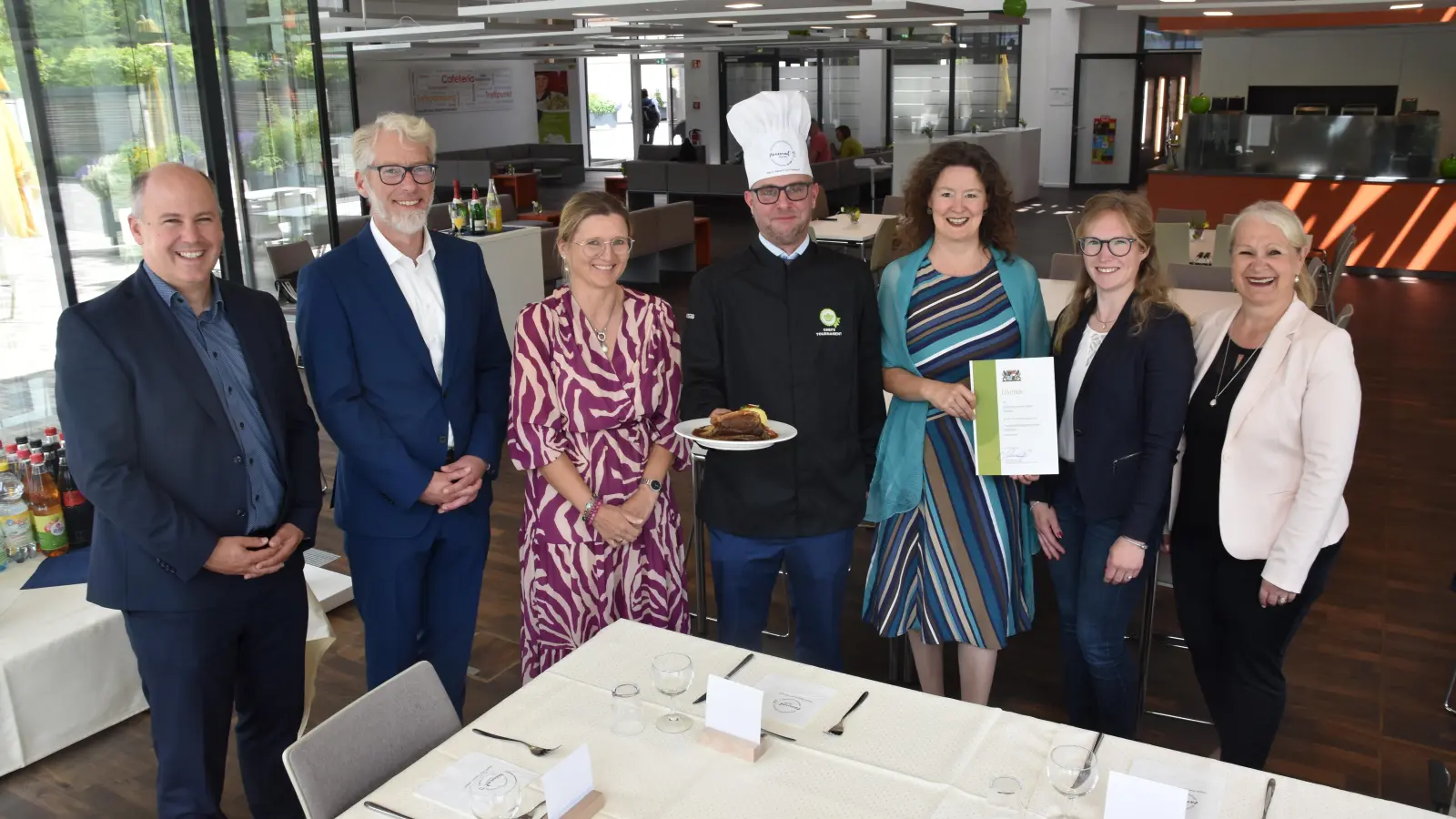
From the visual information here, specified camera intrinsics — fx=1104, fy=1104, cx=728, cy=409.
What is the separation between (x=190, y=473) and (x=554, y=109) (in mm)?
24884

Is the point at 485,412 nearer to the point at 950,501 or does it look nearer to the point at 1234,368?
the point at 950,501

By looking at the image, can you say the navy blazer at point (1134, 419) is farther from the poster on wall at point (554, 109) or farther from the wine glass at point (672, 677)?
the poster on wall at point (554, 109)

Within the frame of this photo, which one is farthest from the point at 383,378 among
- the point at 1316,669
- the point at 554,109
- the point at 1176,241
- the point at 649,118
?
the point at 554,109

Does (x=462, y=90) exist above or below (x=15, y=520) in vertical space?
above

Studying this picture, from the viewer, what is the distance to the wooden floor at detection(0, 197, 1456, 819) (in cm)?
325

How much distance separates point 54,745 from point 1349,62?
1734 centimetres

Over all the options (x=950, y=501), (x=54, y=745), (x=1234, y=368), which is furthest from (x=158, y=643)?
(x=1234, y=368)

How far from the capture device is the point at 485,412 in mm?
2959

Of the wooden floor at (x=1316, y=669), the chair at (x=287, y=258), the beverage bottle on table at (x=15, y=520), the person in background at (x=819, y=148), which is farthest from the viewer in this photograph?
the person in background at (x=819, y=148)

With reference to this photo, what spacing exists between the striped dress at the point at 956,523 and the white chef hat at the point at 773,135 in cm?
45

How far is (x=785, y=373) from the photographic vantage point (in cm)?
276

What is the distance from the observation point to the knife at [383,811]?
1836mm

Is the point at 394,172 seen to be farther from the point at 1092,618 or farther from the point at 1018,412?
the point at 1092,618

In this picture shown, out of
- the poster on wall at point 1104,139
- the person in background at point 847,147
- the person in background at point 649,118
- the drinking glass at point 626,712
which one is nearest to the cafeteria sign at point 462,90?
the person in background at point 649,118
